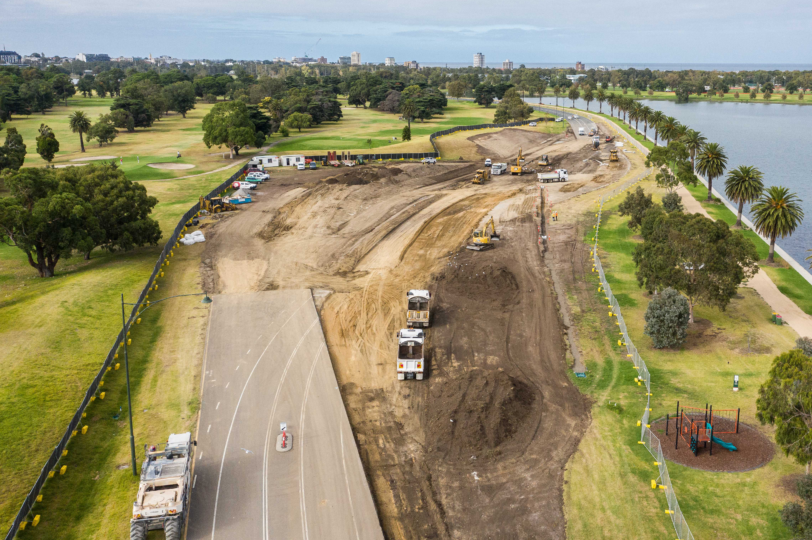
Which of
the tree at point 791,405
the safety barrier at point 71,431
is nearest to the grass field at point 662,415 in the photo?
the tree at point 791,405

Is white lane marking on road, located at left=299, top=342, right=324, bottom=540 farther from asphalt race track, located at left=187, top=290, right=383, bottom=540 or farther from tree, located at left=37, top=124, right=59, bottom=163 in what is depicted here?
tree, located at left=37, top=124, right=59, bottom=163

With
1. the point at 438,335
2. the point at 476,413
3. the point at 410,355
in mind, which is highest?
the point at 410,355

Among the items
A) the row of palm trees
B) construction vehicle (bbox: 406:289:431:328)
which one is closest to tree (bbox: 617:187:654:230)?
the row of palm trees

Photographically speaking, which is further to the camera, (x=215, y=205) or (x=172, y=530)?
(x=215, y=205)

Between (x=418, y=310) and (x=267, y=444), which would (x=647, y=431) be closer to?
(x=418, y=310)

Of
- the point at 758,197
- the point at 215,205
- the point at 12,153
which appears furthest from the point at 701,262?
the point at 12,153

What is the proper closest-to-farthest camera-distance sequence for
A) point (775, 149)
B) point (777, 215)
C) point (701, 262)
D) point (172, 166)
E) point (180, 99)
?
point (701, 262) < point (777, 215) < point (172, 166) < point (775, 149) < point (180, 99)

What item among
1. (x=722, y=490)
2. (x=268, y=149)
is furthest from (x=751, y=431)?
(x=268, y=149)
